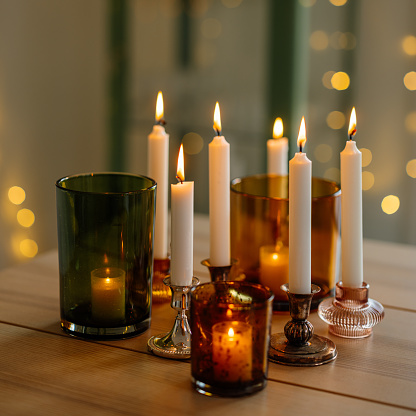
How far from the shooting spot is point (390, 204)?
2.30 meters

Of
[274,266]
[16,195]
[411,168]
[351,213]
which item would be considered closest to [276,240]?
[274,266]

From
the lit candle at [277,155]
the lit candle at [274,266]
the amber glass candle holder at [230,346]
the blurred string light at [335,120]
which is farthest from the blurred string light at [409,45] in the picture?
the amber glass candle holder at [230,346]

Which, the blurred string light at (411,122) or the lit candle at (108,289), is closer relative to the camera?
the lit candle at (108,289)

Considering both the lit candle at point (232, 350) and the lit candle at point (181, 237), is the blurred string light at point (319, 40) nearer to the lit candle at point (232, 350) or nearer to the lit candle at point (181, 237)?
the lit candle at point (181, 237)

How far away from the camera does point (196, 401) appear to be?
71 cm

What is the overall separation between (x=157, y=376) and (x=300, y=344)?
189 millimetres

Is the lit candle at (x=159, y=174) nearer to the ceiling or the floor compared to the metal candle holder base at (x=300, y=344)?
nearer to the ceiling

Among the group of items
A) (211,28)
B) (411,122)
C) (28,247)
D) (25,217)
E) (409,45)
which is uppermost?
(211,28)

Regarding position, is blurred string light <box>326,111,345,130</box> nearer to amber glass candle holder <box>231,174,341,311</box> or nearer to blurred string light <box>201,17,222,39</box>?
blurred string light <box>201,17,222,39</box>

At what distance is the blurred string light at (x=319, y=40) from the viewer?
2293mm

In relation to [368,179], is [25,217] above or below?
below

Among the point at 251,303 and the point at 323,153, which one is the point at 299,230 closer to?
the point at 251,303

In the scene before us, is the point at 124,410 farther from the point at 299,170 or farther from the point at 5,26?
the point at 5,26

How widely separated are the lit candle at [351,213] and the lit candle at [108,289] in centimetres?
30
